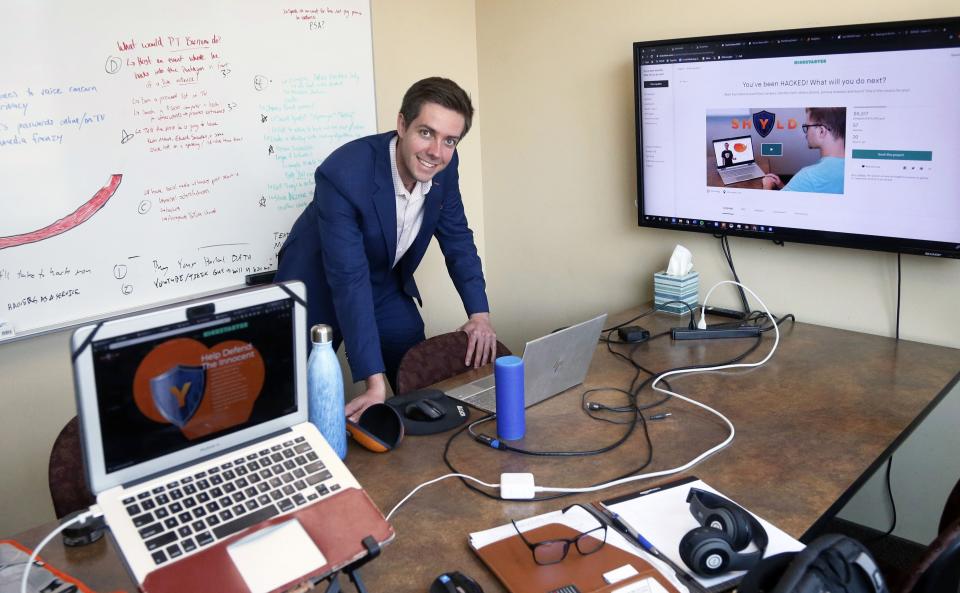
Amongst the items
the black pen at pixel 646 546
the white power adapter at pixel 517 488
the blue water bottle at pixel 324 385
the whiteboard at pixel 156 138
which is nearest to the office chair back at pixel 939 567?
the black pen at pixel 646 546

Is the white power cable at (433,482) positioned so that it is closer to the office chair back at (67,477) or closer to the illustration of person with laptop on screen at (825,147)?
the office chair back at (67,477)

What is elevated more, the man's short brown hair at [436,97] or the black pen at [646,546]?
the man's short brown hair at [436,97]

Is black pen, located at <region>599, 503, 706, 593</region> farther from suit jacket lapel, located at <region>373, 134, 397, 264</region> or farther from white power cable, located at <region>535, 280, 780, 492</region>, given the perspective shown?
suit jacket lapel, located at <region>373, 134, 397, 264</region>

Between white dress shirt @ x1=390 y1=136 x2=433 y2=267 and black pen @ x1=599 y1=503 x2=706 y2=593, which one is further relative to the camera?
white dress shirt @ x1=390 y1=136 x2=433 y2=267

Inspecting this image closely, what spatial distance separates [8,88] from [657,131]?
2016 mm

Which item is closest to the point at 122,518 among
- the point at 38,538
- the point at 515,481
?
the point at 38,538

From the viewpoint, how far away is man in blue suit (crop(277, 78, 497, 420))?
2287mm

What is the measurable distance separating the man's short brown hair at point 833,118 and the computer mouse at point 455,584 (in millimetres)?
1753

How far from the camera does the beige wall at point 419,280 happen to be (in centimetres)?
248

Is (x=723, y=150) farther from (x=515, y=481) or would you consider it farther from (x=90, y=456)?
(x=90, y=456)

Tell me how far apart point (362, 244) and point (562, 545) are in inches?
Result: 49.1

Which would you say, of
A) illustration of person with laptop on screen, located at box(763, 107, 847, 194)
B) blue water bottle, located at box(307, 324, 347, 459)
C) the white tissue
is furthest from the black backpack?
the white tissue

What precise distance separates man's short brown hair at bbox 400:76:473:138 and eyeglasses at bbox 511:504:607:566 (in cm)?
128

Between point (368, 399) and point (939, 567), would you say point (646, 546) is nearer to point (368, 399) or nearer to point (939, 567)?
point (939, 567)
